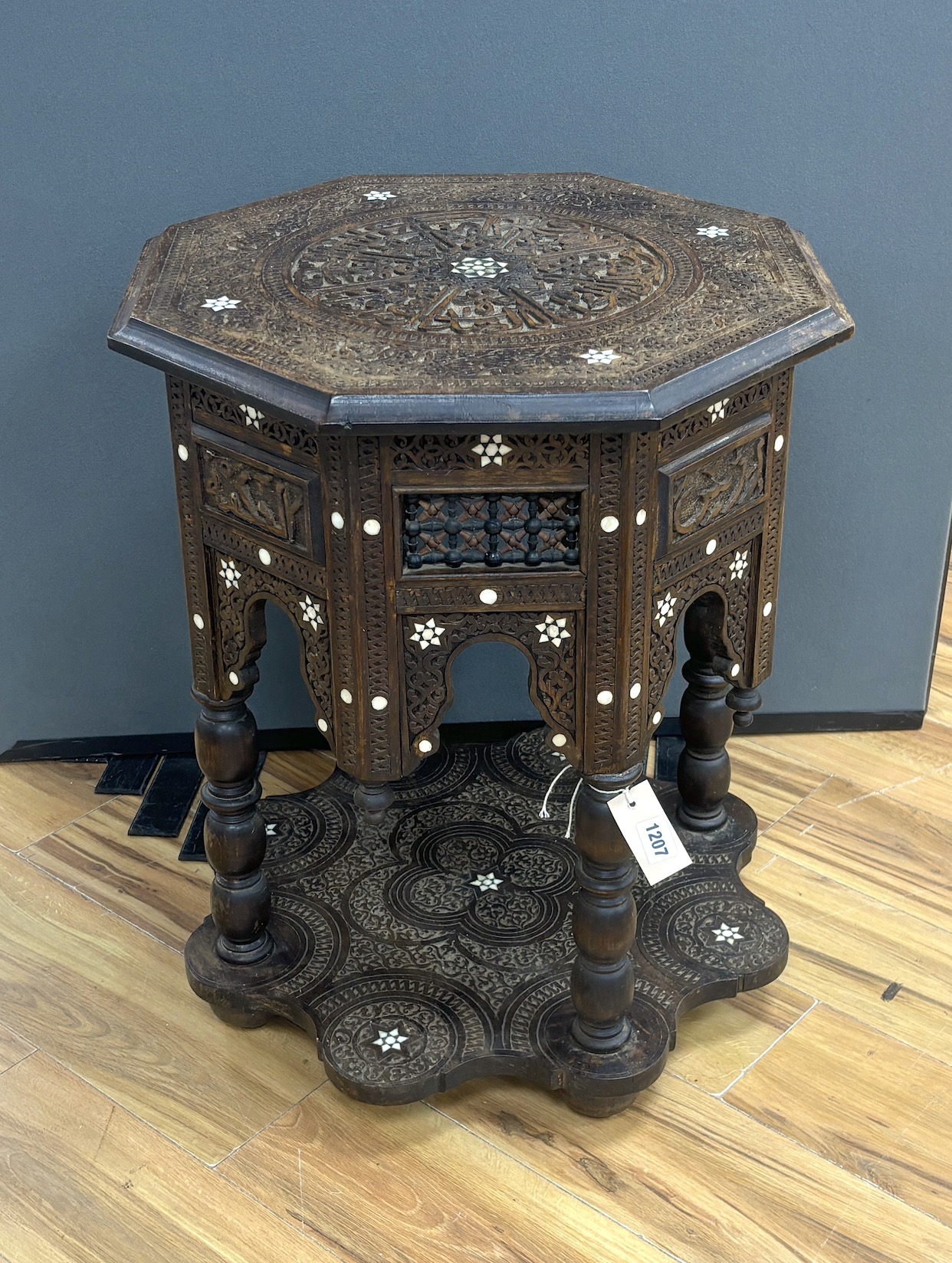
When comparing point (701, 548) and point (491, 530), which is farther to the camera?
point (701, 548)

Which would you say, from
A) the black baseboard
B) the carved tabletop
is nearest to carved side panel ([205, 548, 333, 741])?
the carved tabletop

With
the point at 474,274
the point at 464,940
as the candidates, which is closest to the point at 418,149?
the point at 474,274

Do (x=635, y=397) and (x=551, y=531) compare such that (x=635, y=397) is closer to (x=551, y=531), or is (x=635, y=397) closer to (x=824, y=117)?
(x=551, y=531)

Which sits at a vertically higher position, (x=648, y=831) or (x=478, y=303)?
(x=478, y=303)

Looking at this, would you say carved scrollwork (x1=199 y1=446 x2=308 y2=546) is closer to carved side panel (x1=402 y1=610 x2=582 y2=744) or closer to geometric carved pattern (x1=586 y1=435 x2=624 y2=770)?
carved side panel (x1=402 y1=610 x2=582 y2=744)

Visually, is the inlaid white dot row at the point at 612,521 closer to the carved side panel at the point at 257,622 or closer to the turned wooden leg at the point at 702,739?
the carved side panel at the point at 257,622

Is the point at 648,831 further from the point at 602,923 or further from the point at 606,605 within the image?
the point at 606,605

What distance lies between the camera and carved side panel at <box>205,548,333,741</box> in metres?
1.67

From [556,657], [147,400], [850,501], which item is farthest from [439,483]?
[850,501]

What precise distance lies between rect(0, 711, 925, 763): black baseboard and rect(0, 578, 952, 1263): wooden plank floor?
0.91 ft

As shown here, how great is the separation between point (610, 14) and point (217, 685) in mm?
1104

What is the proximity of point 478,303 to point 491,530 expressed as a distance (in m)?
0.28

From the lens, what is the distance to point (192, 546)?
177cm

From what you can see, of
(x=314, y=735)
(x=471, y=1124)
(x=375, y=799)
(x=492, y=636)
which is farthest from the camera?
(x=314, y=735)
